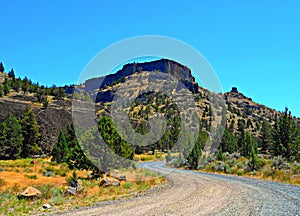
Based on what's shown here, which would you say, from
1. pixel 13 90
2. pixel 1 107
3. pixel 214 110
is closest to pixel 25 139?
pixel 1 107

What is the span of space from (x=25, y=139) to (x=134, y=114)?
61532 mm

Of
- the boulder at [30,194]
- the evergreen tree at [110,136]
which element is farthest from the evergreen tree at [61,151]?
the boulder at [30,194]

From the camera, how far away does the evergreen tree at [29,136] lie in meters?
57.9

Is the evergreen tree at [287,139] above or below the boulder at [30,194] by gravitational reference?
above

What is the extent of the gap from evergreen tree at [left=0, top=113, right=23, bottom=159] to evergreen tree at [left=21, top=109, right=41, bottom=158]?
2.73m

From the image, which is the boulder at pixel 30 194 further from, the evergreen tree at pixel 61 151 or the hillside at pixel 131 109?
the evergreen tree at pixel 61 151

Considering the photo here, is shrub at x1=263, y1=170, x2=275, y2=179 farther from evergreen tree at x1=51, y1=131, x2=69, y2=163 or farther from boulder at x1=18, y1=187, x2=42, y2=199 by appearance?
evergreen tree at x1=51, y1=131, x2=69, y2=163

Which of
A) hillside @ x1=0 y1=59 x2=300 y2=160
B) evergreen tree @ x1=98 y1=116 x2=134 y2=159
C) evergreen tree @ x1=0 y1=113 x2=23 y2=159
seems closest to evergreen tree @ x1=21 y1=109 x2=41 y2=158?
evergreen tree @ x1=0 y1=113 x2=23 y2=159

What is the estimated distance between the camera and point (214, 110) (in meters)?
145

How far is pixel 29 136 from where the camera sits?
59438mm

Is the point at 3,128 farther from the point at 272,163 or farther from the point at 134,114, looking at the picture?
the point at 134,114

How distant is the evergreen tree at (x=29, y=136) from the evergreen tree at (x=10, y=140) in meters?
2.73

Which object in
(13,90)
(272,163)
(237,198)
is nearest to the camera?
(237,198)

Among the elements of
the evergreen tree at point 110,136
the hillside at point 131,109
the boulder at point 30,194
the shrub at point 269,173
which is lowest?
the boulder at point 30,194
